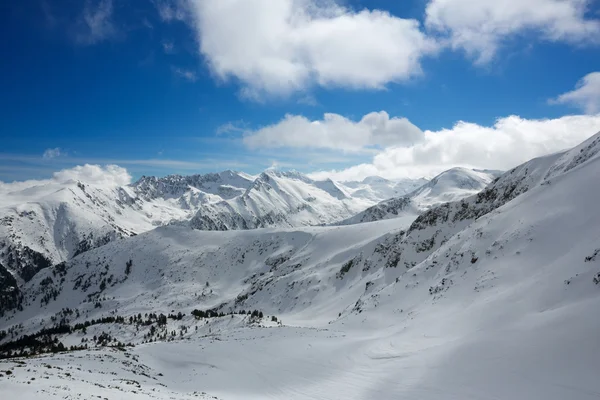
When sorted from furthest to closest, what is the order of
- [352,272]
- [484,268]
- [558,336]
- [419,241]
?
[352,272] < [419,241] < [484,268] < [558,336]

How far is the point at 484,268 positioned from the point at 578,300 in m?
20.0

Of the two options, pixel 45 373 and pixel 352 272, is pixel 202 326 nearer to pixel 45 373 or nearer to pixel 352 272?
pixel 352 272

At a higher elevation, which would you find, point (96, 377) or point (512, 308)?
point (512, 308)

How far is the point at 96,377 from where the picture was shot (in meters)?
30.9

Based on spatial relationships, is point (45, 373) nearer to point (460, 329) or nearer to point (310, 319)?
point (460, 329)

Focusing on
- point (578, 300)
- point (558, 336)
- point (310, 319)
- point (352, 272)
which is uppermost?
point (578, 300)

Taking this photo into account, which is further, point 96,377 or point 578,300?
point 96,377

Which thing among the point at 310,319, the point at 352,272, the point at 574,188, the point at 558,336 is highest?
the point at 574,188

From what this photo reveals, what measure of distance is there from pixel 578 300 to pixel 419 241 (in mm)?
70781

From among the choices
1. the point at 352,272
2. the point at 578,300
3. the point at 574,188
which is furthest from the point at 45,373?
the point at 352,272

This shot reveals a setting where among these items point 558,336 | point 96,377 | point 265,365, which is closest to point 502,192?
point 558,336

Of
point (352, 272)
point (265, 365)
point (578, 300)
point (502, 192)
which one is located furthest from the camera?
point (352, 272)

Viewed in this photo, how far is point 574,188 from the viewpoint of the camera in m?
47.3

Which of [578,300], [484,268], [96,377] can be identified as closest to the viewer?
[578,300]
